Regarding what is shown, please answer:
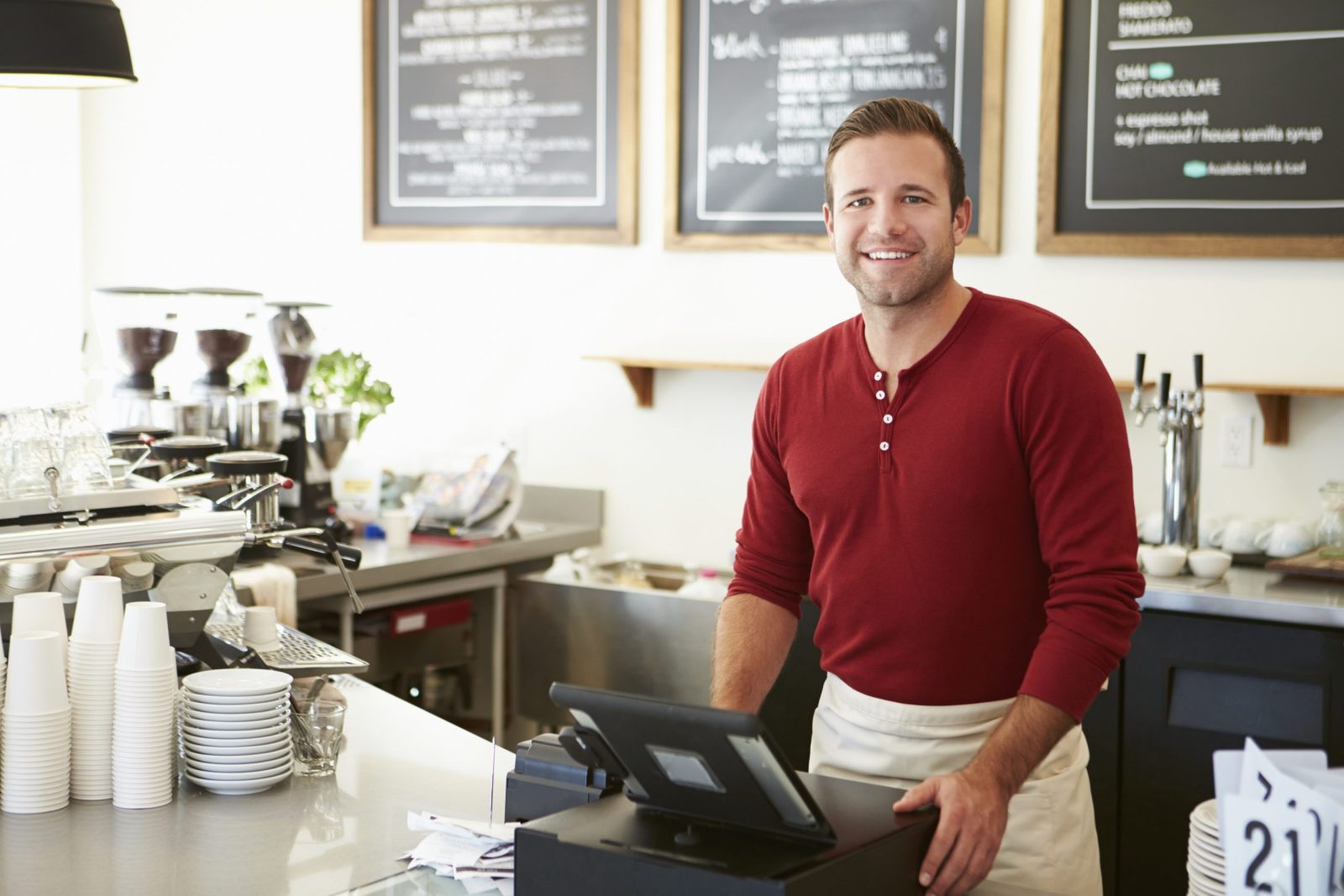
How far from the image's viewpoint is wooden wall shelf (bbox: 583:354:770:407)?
3.71 metres

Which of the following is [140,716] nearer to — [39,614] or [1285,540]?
[39,614]

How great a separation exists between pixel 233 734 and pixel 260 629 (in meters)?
0.44

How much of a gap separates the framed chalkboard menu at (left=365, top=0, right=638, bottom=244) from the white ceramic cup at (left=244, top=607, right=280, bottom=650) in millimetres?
1869

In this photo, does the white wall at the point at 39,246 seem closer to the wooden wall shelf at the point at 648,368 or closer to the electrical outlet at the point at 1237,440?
the wooden wall shelf at the point at 648,368

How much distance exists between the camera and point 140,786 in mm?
1853

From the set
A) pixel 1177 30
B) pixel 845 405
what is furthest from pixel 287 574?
pixel 1177 30

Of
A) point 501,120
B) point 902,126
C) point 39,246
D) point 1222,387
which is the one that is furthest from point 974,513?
point 39,246

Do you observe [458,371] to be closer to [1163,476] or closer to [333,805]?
[1163,476]

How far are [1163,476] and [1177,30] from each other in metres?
0.96

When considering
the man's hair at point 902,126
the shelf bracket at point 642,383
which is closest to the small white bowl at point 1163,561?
the man's hair at point 902,126

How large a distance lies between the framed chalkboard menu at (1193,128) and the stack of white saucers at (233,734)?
2159 millimetres

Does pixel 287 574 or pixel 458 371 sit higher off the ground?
pixel 458 371

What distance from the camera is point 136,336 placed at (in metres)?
3.50

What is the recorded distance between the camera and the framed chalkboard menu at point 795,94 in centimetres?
345
